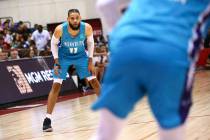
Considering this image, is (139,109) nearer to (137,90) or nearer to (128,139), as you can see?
(128,139)

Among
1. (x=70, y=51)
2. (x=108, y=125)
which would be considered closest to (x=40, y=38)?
(x=70, y=51)

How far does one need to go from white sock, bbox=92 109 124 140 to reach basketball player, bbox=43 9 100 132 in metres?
4.62

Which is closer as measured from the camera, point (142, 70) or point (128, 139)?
point (142, 70)

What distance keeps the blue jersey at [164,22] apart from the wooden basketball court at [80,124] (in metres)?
3.36

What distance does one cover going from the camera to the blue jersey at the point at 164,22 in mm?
2209

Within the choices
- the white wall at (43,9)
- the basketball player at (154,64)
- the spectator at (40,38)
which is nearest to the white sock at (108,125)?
the basketball player at (154,64)

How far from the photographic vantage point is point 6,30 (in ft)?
56.5

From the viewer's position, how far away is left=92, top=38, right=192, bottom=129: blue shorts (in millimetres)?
2178

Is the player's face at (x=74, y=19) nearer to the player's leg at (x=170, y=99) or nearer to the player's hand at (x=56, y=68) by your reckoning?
the player's hand at (x=56, y=68)

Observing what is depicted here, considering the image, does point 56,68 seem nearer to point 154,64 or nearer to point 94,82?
point 94,82

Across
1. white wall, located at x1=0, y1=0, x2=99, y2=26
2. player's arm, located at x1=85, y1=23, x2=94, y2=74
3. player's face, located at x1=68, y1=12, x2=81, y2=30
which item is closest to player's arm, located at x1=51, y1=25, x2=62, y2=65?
player's face, located at x1=68, y1=12, x2=81, y2=30

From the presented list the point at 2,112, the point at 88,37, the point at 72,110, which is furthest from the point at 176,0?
the point at 2,112

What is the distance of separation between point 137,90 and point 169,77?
165mm

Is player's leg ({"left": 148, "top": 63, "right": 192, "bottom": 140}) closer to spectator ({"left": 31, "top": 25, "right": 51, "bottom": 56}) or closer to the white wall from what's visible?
spectator ({"left": 31, "top": 25, "right": 51, "bottom": 56})
